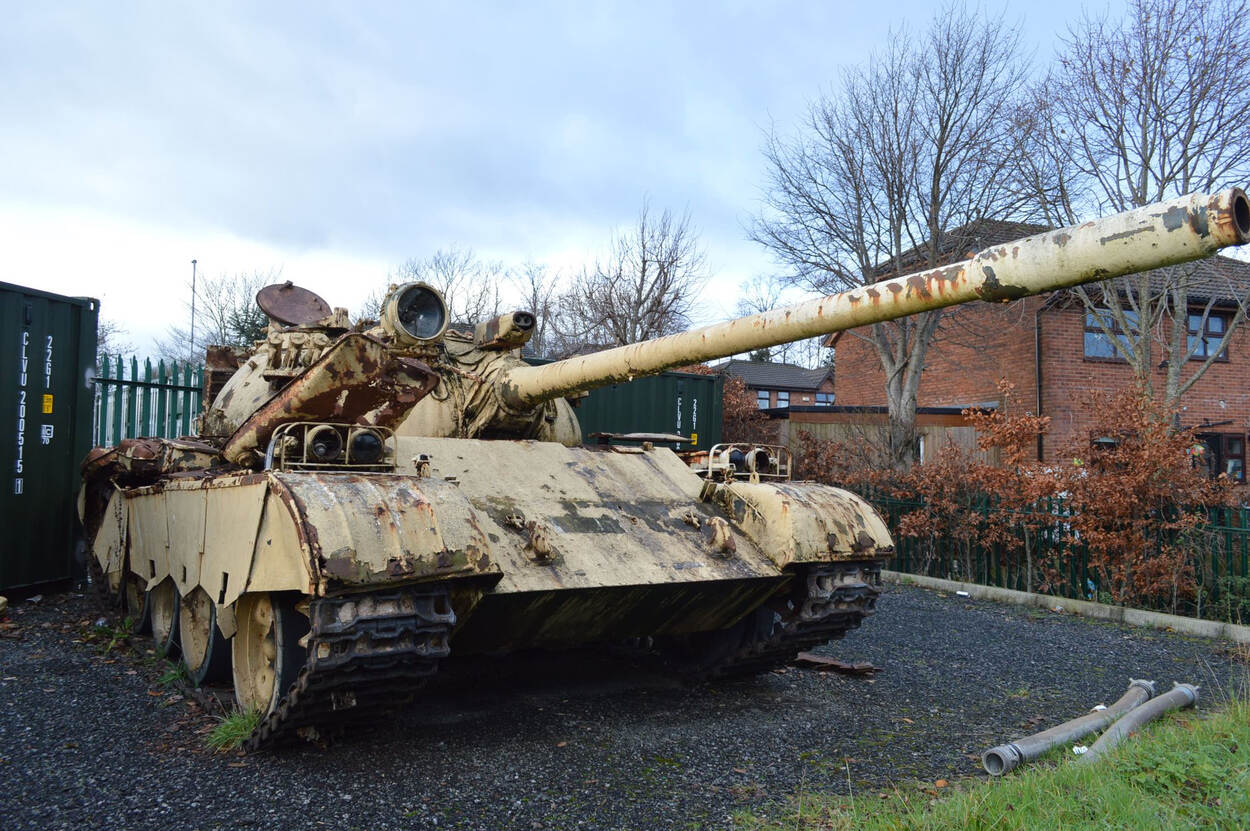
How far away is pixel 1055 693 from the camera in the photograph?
21.1ft

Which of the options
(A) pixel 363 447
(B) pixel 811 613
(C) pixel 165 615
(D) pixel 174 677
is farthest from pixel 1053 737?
(C) pixel 165 615

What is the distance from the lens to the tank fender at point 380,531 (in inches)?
158

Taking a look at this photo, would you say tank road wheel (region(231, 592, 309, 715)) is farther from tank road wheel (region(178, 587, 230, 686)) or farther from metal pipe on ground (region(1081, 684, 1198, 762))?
metal pipe on ground (region(1081, 684, 1198, 762))

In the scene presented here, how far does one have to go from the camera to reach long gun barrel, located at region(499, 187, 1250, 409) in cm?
Answer: 327

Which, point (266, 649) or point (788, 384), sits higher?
point (788, 384)

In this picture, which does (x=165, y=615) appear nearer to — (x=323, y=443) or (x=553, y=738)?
(x=323, y=443)

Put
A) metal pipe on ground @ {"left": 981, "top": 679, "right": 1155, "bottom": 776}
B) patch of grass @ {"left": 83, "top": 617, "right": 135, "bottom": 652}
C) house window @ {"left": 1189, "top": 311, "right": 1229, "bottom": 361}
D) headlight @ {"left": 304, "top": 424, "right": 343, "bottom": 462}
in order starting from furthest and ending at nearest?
house window @ {"left": 1189, "top": 311, "right": 1229, "bottom": 361} < patch of grass @ {"left": 83, "top": 617, "right": 135, "bottom": 652} < headlight @ {"left": 304, "top": 424, "right": 343, "bottom": 462} < metal pipe on ground @ {"left": 981, "top": 679, "right": 1155, "bottom": 776}

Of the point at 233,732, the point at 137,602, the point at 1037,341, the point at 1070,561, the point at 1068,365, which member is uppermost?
the point at 1037,341

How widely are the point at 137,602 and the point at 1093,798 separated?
7116 mm

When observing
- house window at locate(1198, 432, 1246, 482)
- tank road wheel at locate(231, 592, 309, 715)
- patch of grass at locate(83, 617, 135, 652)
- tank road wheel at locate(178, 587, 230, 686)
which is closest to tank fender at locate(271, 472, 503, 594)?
tank road wheel at locate(231, 592, 309, 715)

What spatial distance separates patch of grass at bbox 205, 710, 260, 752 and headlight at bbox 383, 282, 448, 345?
6.84ft

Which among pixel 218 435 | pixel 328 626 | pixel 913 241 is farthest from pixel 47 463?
pixel 913 241

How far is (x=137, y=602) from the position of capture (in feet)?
25.9

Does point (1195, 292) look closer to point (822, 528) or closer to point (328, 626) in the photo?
point (822, 528)
